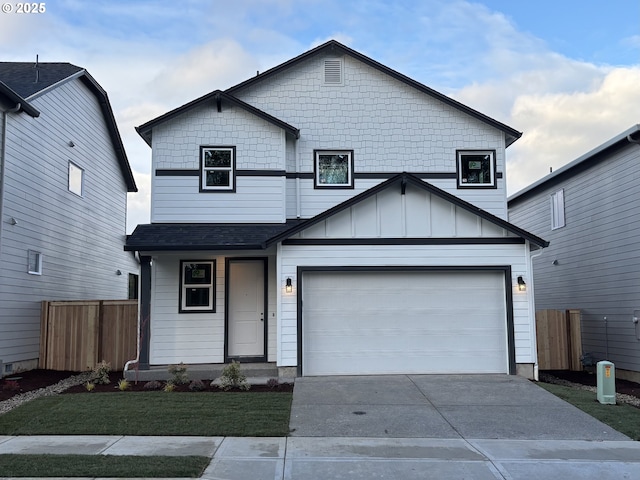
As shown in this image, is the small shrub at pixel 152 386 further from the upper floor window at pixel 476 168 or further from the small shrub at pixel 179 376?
the upper floor window at pixel 476 168

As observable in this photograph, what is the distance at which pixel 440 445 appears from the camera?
7211mm

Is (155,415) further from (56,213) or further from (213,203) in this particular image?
(56,213)

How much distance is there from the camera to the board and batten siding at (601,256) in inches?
520

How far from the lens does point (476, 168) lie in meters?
14.8

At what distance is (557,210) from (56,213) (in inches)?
573

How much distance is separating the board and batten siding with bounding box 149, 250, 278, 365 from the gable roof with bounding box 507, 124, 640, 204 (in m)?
8.51

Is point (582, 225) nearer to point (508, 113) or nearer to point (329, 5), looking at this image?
point (508, 113)

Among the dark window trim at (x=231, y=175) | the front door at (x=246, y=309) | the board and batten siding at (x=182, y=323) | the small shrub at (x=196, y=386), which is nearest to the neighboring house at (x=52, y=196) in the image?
the board and batten siding at (x=182, y=323)

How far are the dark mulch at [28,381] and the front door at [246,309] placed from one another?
151 inches

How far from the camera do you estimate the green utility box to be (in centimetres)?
947

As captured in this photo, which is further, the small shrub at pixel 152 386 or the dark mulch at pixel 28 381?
the dark mulch at pixel 28 381

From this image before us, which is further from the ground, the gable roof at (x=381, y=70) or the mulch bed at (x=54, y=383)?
the gable roof at (x=381, y=70)

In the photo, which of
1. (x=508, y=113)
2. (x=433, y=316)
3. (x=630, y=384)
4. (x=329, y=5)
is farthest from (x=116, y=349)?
(x=508, y=113)

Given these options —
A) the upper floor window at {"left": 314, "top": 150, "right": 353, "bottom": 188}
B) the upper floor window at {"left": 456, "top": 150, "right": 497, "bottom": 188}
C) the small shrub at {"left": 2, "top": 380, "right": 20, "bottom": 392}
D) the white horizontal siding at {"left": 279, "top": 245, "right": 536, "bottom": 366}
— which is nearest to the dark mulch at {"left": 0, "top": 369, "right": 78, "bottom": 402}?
the small shrub at {"left": 2, "top": 380, "right": 20, "bottom": 392}
